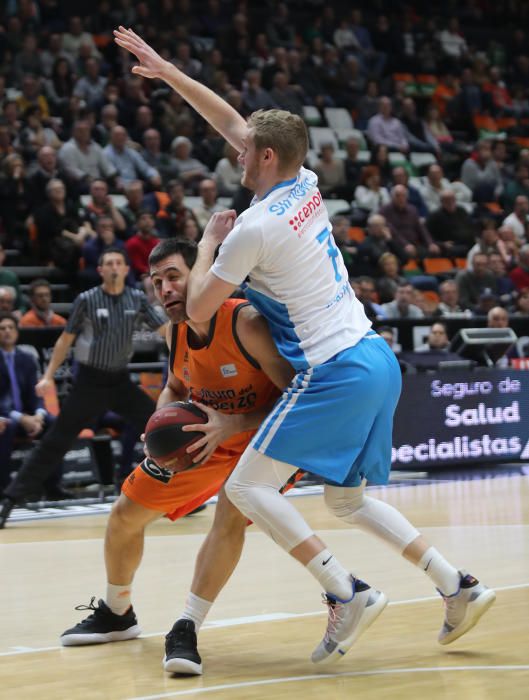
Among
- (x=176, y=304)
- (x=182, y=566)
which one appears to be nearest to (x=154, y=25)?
(x=182, y=566)

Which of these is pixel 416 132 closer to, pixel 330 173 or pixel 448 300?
pixel 330 173

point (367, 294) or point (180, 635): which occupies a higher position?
point (180, 635)

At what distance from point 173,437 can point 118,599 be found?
840mm

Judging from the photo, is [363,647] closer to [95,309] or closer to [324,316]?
[324,316]

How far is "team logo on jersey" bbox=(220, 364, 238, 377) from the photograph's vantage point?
14.3 feet

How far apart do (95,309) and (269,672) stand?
538 centimetres

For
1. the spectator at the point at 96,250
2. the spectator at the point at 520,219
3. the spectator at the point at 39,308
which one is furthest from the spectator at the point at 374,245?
the spectator at the point at 39,308

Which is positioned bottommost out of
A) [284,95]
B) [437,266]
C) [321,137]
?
[437,266]

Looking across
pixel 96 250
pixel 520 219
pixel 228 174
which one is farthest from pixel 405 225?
pixel 96 250

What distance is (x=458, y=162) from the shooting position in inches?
764

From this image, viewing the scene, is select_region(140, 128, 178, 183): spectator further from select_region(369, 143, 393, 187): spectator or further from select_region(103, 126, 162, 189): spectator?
select_region(369, 143, 393, 187): spectator

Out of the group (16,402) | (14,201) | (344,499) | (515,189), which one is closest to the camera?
(344,499)

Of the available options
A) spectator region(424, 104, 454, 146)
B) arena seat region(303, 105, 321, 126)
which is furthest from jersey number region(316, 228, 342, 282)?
spectator region(424, 104, 454, 146)

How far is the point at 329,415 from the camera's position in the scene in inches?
161
